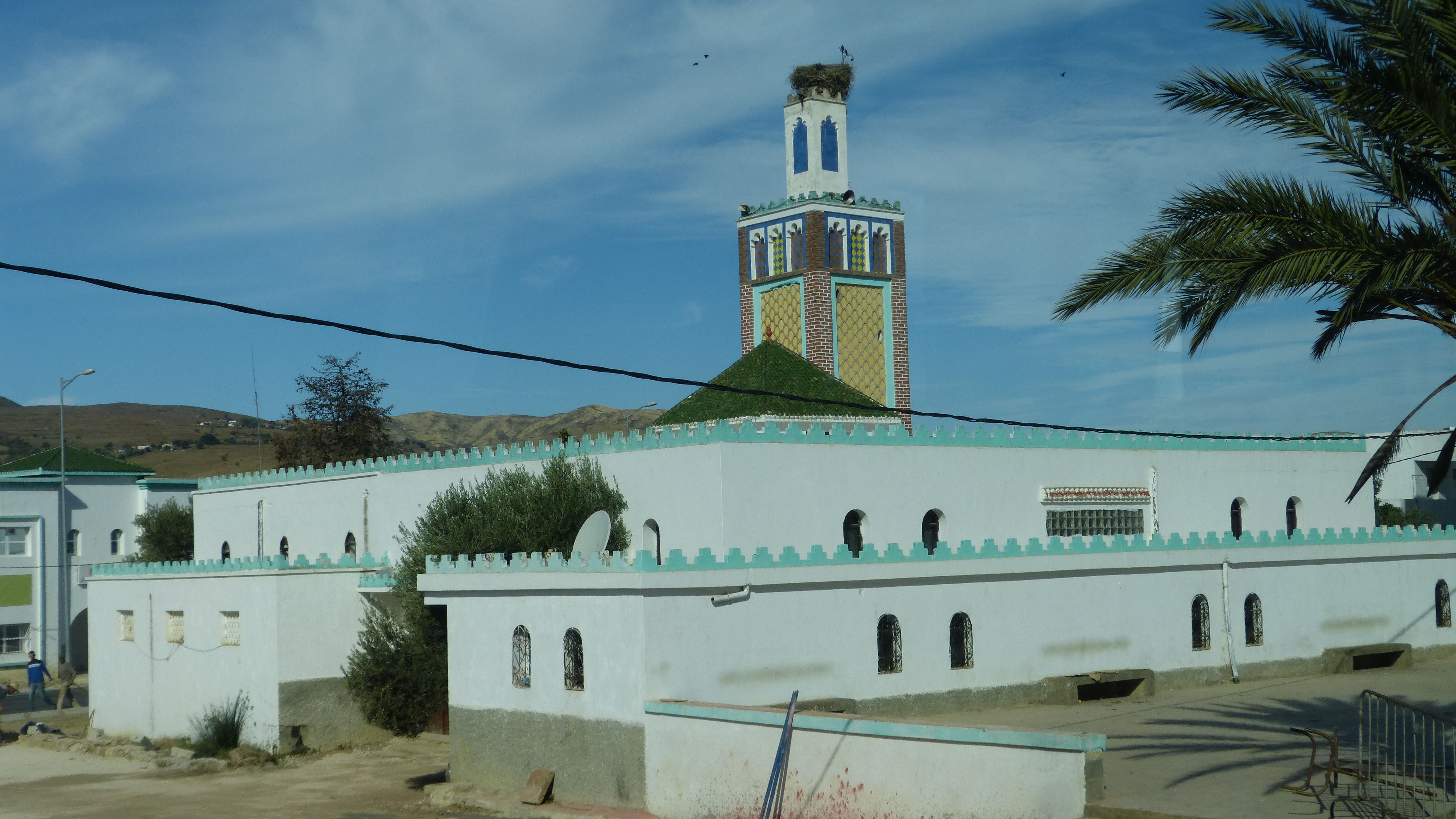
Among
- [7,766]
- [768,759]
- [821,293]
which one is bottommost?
[7,766]

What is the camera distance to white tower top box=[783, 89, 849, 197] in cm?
3775

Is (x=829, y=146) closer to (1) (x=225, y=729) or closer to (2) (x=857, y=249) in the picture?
(2) (x=857, y=249)

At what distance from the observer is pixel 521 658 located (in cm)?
2131

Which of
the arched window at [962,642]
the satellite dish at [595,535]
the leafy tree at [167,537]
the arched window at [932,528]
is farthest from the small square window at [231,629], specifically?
the leafy tree at [167,537]

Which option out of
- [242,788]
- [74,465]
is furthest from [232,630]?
[74,465]

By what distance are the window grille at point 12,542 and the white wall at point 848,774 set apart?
37.1 metres

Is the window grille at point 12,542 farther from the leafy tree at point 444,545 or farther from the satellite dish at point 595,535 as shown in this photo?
the satellite dish at point 595,535

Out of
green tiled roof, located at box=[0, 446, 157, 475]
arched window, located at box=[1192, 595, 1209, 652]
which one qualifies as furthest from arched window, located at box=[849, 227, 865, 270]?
green tiled roof, located at box=[0, 446, 157, 475]

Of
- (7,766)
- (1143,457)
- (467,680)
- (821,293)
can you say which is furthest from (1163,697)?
(7,766)

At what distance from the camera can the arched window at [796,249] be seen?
3644 centimetres

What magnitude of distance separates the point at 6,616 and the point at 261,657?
2418 centimetres

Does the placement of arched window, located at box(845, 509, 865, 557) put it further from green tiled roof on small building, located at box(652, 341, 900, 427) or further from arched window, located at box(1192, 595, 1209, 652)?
arched window, located at box(1192, 595, 1209, 652)

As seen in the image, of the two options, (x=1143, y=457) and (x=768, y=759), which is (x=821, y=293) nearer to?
(x=1143, y=457)

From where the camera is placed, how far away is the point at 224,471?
106625mm
